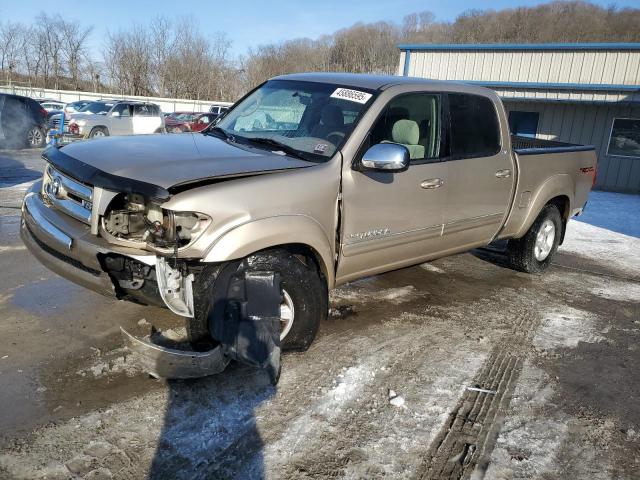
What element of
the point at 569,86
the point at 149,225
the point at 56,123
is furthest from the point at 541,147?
the point at 56,123

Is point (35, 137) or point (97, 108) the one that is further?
point (97, 108)

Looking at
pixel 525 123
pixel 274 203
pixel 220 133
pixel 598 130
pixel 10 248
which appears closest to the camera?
pixel 274 203

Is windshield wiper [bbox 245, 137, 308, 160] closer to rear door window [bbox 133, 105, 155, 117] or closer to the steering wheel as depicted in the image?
the steering wheel

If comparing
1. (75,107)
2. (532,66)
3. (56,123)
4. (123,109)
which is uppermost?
(532,66)

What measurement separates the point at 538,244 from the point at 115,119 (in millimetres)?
15794

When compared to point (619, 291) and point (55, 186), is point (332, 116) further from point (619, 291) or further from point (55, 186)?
point (619, 291)

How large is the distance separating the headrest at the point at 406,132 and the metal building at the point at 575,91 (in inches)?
476

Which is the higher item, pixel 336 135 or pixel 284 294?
pixel 336 135

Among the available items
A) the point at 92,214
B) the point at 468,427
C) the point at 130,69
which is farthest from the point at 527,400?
the point at 130,69

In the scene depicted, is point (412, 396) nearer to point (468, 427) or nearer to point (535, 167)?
point (468, 427)

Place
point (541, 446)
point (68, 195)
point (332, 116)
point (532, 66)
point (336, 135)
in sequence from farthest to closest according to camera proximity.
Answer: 1. point (532, 66)
2. point (332, 116)
3. point (336, 135)
4. point (68, 195)
5. point (541, 446)

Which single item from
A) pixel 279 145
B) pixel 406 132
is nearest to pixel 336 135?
→ pixel 279 145

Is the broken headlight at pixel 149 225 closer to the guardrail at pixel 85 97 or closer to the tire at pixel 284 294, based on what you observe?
the tire at pixel 284 294

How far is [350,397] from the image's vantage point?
10.7 ft
